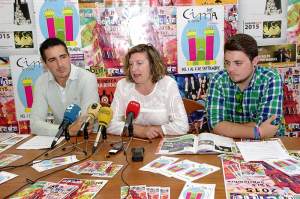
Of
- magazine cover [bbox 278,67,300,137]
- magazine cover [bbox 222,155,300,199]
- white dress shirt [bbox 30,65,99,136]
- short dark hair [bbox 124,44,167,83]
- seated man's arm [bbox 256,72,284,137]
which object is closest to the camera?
magazine cover [bbox 222,155,300,199]

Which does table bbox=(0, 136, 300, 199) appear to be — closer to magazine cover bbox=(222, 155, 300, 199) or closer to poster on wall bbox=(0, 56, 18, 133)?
magazine cover bbox=(222, 155, 300, 199)

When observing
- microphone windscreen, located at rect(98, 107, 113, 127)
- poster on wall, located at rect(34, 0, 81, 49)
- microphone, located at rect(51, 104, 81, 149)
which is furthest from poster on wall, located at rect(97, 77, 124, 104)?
microphone windscreen, located at rect(98, 107, 113, 127)

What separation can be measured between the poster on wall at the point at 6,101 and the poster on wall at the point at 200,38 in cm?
171

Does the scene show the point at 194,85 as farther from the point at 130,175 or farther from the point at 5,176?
the point at 5,176

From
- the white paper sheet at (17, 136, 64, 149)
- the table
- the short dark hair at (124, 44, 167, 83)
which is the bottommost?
the table

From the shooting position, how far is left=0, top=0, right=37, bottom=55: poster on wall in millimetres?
3279

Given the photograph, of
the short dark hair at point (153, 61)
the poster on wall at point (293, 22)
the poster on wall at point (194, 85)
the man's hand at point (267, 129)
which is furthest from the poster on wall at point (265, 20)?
the man's hand at point (267, 129)

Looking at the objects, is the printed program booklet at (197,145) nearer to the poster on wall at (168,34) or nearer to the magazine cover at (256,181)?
the magazine cover at (256,181)

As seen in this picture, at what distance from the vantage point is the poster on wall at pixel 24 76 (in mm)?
3365

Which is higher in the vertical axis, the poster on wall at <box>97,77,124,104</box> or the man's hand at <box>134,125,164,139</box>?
the poster on wall at <box>97,77,124,104</box>

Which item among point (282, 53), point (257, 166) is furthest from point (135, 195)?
point (282, 53)

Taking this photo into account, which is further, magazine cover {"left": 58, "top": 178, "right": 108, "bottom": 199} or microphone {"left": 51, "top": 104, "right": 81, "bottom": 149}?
microphone {"left": 51, "top": 104, "right": 81, "bottom": 149}

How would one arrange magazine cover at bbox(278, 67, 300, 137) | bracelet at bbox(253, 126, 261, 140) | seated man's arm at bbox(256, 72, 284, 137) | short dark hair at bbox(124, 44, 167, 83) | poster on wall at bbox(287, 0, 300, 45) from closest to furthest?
1. bracelet at bbox(253, 126, 261, 140)
2. seated man's arm at bbox(256, 72, 284, 137)
3. short dark hair at bbox(124, 44, 167, 83)
4. poster on wall at bbox(287, 0, 300, 45)
5. magazine cover at bbox(278, 67, 300, 137)

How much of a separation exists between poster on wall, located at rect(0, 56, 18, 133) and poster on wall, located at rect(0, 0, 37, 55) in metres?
0.14
